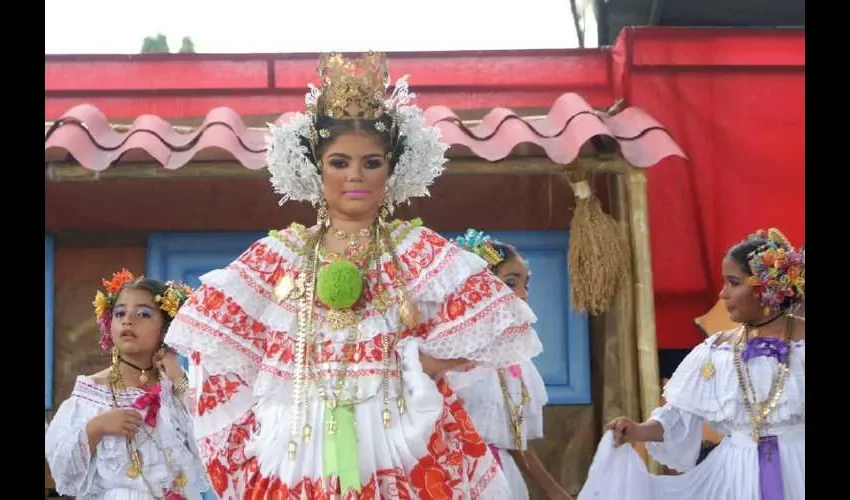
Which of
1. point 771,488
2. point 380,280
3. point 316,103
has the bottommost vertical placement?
point 771,488

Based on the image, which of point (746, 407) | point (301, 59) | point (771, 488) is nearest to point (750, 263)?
point (746, 407)

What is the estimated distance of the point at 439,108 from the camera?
682 cm

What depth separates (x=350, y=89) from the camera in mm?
4297

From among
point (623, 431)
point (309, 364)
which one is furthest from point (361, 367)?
point (623, 431)

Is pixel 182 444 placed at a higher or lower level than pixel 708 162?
lower

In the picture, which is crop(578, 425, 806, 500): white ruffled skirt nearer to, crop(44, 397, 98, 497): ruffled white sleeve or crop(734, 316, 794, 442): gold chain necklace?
crop(734, 316, 794, 442): gold chain necklace

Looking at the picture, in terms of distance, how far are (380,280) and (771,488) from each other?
2.01m

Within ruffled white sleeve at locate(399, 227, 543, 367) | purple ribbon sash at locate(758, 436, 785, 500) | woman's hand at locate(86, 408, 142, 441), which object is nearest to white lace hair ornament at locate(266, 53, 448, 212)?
ruffled white sleeve at locate(399, 227, 543, 367)

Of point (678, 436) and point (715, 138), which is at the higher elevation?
point (715, 138)

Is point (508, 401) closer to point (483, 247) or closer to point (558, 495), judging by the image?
point (558, 495)

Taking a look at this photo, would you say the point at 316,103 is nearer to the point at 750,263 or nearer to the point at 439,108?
the point at 750,263

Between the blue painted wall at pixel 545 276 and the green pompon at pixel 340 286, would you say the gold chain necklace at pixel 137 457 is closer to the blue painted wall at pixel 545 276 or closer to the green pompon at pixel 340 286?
the green pompon at pixel 340 286

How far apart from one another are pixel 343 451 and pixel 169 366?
1794 mm

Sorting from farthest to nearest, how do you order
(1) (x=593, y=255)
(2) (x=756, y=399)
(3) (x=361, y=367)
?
(1) (x=593, y=255) → (2) (x=756, y=399) → (3) (x=361, y=367)
